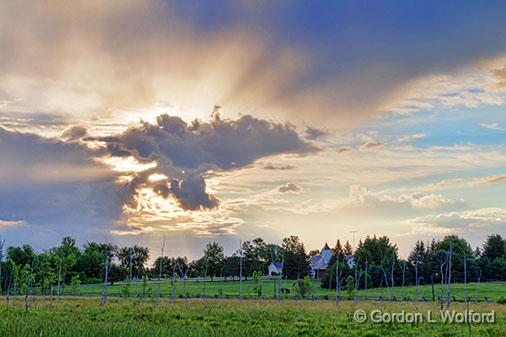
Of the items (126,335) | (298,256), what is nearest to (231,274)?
(298,256)

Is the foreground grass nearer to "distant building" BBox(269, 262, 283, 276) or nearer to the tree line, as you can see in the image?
the tree line

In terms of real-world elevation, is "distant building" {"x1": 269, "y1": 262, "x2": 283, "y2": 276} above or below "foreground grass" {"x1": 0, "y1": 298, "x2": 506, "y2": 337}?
below

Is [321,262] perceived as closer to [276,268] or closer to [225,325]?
[276,268]

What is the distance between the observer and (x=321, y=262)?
114 metres

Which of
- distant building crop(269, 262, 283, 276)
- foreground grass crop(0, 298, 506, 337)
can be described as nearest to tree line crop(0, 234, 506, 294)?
distant building crop(269, 262, 283, 276)

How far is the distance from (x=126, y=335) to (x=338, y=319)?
1470 cm

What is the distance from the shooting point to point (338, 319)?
25844 mm

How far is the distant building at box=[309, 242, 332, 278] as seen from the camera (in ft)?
354

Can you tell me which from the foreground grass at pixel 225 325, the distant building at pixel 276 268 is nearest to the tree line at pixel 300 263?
the distant building at pixel 276 268

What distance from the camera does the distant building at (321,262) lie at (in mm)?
107875

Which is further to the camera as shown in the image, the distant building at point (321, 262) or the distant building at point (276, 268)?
the distant building at point (321, 262)

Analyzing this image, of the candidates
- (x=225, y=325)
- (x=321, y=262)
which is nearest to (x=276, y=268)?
(x=321, y=262)

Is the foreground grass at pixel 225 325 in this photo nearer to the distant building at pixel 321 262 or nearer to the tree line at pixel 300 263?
the tree line at pixel 300 263

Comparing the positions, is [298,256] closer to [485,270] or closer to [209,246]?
[209,246]
